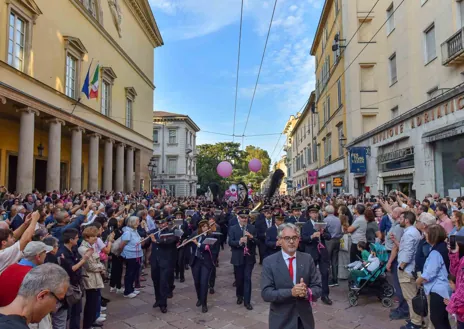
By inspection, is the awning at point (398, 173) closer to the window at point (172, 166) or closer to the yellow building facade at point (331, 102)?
the yellow building facade at point (331, 102)

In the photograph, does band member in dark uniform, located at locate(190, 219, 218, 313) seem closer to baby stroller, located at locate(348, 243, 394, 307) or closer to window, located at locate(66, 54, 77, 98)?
baby stroller, located at locate(348, 243, 394, 307)

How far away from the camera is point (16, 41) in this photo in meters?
14.7

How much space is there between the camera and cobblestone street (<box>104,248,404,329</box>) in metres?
5.44

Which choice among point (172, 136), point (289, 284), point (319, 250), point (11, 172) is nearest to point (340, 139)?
point (319, 250)

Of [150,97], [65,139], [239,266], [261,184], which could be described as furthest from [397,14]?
[261,184]

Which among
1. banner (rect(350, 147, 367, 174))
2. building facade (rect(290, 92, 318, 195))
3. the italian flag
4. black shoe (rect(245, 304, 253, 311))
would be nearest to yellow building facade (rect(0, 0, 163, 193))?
the italian flag

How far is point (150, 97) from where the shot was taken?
37.3 meters

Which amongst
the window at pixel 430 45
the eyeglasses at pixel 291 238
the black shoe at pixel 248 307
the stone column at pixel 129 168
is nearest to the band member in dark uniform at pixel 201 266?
the black shoe at pixel 248 307

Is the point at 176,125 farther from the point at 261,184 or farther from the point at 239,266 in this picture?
the point at 239,266

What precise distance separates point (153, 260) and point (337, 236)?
4.25m

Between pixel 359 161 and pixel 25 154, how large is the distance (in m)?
17.2

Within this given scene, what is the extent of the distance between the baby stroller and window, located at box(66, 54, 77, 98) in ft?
63.0

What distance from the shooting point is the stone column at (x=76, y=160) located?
1942cm

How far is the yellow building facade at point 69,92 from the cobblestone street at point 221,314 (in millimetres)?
11314
